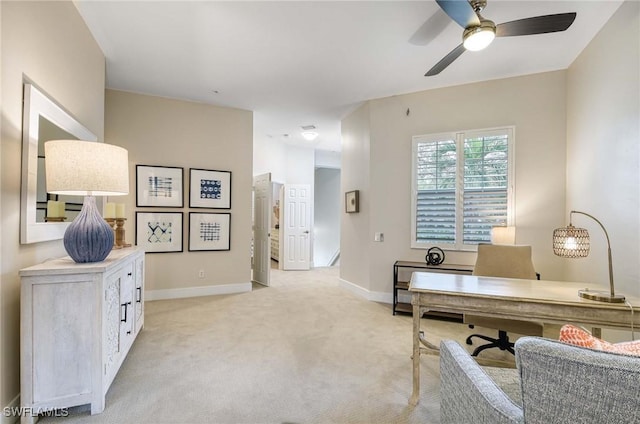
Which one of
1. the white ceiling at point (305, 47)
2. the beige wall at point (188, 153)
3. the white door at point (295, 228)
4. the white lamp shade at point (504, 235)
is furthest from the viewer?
the white door at point (295, 228)

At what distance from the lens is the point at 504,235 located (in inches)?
132

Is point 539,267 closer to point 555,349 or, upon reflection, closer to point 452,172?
point 452,172

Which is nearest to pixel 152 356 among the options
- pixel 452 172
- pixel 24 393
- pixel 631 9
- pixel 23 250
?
pixel 24 393

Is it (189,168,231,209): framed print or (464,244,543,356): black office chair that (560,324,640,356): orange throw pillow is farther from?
(189,168,231,209): framed print

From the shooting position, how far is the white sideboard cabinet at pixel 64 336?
1.72 m

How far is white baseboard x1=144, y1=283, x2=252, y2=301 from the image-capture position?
4363mm

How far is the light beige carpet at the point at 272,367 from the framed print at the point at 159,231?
0.80m

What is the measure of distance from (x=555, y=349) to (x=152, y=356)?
293cm

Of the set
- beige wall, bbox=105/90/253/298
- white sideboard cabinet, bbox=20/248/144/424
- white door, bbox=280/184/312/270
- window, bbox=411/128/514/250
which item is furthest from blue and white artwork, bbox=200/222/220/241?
window, bbox=411/128/514/250

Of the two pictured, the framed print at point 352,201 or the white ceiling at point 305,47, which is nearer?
the white ceiling at point 305,47

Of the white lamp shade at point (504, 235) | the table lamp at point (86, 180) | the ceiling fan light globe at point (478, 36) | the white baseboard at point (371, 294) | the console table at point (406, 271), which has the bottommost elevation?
the white baseboard at point (371, 294)

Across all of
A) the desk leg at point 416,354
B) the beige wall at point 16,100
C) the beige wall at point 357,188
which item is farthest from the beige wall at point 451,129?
the beige wall at point 16,100

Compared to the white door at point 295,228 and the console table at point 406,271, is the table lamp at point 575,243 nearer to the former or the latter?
the console table at point 406,271

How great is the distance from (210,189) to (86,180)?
288 cm
